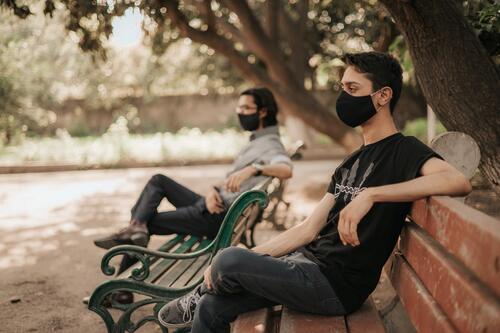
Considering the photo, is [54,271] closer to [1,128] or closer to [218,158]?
[218,158]

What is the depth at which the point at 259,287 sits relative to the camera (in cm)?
267

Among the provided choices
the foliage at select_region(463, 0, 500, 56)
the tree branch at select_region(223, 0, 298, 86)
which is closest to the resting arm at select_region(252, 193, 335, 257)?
the foliage at select_region(463, 0, 500, 56)

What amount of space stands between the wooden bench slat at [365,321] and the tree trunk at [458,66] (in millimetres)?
1667

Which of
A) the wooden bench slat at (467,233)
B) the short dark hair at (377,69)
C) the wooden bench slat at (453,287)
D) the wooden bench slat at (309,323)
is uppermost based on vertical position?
the short dark hair at (377,69)

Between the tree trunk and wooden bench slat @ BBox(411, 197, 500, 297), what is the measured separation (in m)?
1.69

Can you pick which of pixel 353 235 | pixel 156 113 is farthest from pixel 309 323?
pixel 156 113

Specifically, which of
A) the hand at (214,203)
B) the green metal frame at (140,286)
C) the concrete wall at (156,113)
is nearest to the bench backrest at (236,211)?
the green metal frame at (140,286)

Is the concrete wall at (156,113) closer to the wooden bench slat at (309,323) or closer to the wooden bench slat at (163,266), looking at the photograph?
the wooden bench slat at (163,266)

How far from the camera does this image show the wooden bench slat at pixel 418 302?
6.88ft

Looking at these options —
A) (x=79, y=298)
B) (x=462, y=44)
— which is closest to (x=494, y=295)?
(x=462, y=44)

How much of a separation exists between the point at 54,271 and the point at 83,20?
9.20ft

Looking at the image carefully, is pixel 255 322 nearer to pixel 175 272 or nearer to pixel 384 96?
pixel 384 96

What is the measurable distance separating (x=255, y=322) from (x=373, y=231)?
65 centimetres

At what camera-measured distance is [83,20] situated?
687 cm
